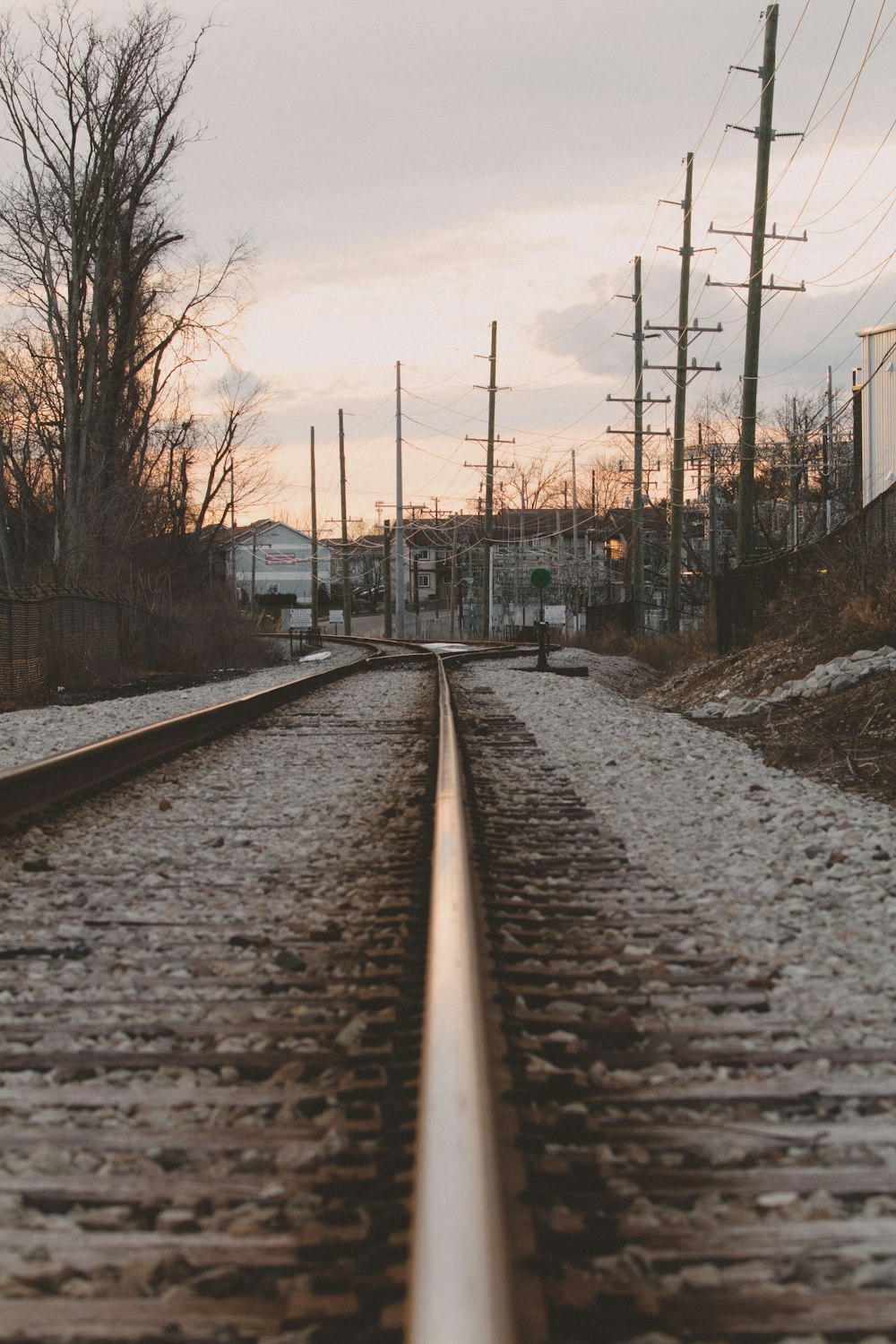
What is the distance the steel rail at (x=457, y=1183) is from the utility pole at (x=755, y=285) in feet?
71.0

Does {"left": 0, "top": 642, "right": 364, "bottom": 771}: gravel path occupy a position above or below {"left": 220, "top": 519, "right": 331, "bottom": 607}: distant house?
below

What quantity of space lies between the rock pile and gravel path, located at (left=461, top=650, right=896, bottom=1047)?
5.51 ft

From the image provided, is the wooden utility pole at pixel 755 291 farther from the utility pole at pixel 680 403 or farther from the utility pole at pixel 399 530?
the utility pole at pixel 399 530

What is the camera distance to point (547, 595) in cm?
9881

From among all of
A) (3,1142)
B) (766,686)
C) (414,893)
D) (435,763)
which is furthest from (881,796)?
(766,686)

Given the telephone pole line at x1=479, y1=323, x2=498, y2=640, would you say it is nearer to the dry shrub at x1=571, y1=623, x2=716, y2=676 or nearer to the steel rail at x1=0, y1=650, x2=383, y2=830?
the dry shrub at x1=571, y1=623, x2=716, y2=676

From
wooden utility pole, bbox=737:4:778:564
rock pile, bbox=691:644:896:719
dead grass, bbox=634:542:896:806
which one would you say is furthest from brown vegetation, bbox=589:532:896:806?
wooden utility pole, bbox=737:4:778:564

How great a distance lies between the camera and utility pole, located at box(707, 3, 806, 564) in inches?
909

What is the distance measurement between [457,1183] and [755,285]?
24.5 metres

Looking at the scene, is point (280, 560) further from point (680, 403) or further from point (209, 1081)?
point (209, 1081)

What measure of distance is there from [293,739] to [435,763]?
2.26 metres

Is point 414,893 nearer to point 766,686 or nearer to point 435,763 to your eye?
point 435,763

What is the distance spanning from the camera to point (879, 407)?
29797mm

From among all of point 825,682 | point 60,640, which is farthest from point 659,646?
point 825,682
